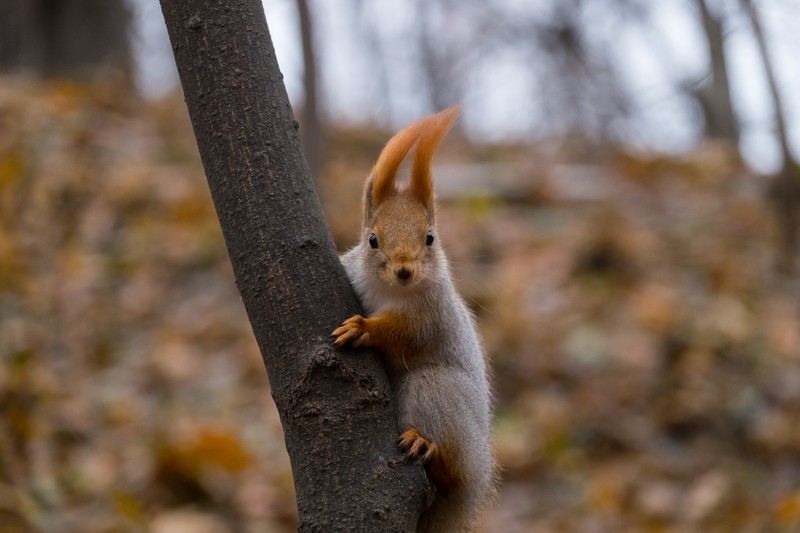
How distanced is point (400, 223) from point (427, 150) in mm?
264

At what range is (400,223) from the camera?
226cm

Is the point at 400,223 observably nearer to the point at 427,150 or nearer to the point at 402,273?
the point at 402,273

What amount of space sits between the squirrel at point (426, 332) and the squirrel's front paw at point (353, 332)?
6cm

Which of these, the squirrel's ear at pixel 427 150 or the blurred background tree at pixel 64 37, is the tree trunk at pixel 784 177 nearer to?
the squirrel's ear at pixel 427 150

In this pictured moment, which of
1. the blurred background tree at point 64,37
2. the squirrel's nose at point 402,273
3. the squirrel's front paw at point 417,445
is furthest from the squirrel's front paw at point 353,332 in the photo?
the blurred background tree at point 64,37

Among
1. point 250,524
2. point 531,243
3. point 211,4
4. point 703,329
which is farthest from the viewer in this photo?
point 531,243

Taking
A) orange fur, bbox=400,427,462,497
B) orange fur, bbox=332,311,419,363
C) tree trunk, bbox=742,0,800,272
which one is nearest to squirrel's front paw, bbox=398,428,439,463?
orange fur, bbox=400,427,462,497

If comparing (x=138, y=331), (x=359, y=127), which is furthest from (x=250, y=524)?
(x=359, y=127)

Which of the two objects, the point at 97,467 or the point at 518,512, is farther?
the point at 518,512

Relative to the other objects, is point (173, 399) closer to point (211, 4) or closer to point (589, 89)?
point (211, 4)

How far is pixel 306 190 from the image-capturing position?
1645 millimetres

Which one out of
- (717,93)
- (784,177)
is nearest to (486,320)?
(784,177)

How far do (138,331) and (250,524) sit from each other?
5.91 ft

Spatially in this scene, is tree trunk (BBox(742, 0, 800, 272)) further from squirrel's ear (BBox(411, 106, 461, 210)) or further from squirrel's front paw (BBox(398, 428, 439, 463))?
squirrel's front paw (BBox(398, 428, 439, 463))
